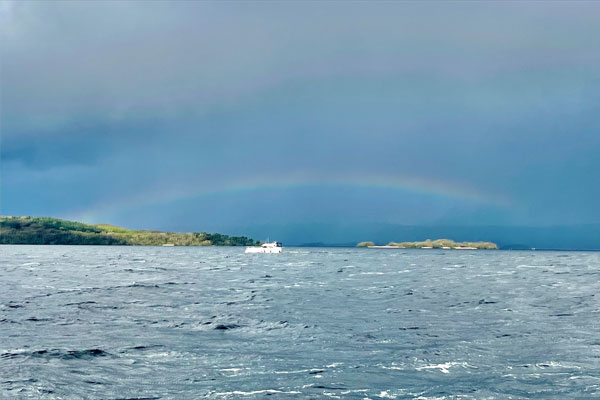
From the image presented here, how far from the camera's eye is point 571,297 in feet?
186

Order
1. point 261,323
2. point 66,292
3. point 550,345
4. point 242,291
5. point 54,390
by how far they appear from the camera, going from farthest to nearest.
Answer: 1. point 242,291
2. point 66,292
3. point 261,323
4. point 550,345
5. point 54,390

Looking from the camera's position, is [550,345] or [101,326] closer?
[550,345]

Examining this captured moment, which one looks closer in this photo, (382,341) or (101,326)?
(382,341)

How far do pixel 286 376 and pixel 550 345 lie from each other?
16455mm

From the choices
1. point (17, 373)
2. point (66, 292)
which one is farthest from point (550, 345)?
point (66, 292)

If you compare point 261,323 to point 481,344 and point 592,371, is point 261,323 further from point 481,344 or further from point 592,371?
point 592,371

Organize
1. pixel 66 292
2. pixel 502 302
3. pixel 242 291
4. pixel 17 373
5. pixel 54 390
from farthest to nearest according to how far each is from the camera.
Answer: pixel 242 291
pixel 66 292
pixel 502 302
pixel 17 373
pixel 54 390

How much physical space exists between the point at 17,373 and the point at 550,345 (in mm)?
27285

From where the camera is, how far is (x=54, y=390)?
20359mm

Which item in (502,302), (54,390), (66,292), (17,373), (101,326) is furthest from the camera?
(66,292)

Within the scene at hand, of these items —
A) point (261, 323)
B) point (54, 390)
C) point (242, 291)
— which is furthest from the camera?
point (242, 291)

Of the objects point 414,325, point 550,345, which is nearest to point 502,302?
point 414,325

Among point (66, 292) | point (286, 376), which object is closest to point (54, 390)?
point (286, 376)

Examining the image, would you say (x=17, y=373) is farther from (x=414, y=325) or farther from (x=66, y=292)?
(x=66, y=292)
